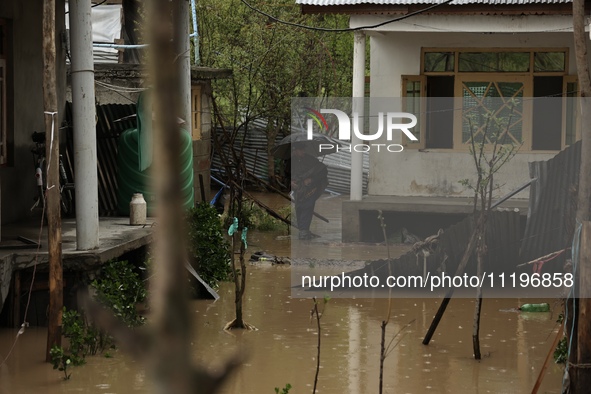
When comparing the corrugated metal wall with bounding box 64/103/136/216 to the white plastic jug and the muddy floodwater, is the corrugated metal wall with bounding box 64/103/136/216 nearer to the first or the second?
the white plastic jug

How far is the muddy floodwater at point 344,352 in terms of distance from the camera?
7.19 m

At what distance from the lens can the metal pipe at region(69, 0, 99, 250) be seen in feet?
27.2

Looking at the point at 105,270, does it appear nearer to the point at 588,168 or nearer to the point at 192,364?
the point at 588,168

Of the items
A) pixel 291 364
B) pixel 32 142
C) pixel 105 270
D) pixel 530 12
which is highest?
pixel 530 12

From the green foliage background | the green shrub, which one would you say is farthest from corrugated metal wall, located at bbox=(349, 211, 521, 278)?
the green foliage background

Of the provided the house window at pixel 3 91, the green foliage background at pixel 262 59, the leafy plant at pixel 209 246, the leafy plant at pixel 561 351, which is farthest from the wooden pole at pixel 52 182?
the green foliage background at pixel 262 59

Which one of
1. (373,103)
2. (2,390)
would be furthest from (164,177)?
(373,103)

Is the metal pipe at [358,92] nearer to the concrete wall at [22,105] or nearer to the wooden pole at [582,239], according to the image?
the concrete wall at [22,105]

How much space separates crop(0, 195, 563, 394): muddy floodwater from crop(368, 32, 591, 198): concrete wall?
4132mm

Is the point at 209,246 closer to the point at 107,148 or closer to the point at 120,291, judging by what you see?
the point at 107,148

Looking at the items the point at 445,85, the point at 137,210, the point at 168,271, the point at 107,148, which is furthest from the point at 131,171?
the point at 168,271

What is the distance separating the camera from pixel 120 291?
8.41m

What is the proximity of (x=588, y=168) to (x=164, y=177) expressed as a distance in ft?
19.4

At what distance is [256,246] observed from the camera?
548 inches
